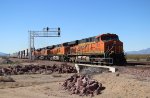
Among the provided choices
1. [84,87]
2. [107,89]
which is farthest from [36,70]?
[107,89]

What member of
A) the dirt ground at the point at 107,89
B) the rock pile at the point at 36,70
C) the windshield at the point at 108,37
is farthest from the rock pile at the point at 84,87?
the windshield at the point at 108,37

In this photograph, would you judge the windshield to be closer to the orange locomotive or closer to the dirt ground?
the orange locomotive

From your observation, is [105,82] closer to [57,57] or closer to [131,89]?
[131,89]

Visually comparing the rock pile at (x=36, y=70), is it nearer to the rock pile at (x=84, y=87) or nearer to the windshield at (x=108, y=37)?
the windshield at (x=108, y=37)

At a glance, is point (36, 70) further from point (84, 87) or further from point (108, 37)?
point (84, 87)

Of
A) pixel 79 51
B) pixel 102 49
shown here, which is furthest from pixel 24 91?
pixel 79 51

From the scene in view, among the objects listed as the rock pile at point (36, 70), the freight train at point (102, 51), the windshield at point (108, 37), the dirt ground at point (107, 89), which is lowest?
the dirt ground at point (107, 89)

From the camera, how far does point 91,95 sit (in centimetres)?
1664

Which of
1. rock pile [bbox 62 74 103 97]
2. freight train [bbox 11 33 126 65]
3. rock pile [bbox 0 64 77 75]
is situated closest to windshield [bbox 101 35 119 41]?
freight train [bbox 11 33 126 65]

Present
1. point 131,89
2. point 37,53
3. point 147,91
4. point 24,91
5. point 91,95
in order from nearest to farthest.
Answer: point 147,91, point 131,89, point 91,95, point 24,91, point 37,53

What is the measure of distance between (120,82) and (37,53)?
7263 centimetres

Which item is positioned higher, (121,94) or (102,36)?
(102,36)

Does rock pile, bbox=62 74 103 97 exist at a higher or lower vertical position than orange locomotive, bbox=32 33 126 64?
lower

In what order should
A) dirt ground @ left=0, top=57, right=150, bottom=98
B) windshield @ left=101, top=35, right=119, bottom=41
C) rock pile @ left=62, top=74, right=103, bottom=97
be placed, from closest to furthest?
dirt ground @ left=0, top=57, right=150, bottom=98
rock pile @ left=62, top=74, right=103, bottom=97
windshield @ left=101, top=35, right=119, bottom=41
